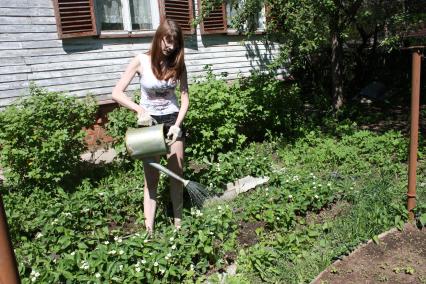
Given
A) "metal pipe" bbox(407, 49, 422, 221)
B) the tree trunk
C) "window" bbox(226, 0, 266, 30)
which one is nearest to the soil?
"metal pipe" bbox(407, 49, 422, 221)

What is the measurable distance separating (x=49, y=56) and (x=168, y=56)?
12.6 feet

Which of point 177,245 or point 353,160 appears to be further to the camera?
point 353,160

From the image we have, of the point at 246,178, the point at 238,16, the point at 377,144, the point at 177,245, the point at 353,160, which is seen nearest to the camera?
the point at 177,245

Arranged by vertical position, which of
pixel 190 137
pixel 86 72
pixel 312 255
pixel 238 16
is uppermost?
pixel 238 16

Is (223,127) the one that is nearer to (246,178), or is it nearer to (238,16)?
(246,178)

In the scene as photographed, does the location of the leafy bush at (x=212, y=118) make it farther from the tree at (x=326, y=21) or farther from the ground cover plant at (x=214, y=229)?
the tree at (x=326, y=21)

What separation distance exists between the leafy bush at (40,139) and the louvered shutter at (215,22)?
4.14m

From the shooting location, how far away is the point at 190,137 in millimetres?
5219

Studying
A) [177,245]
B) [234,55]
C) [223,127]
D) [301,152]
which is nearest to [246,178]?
[223,127]

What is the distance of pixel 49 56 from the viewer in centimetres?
626

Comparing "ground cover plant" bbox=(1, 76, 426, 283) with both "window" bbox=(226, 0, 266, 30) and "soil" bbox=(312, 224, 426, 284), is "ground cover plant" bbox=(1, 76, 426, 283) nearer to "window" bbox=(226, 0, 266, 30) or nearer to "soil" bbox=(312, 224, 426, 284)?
"soil" bbox=(312, 224, 426, 284)

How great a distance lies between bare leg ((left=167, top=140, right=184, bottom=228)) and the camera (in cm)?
333

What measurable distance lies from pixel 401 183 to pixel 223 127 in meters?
2.13

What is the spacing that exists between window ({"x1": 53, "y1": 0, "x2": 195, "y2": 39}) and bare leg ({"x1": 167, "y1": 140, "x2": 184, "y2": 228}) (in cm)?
381
